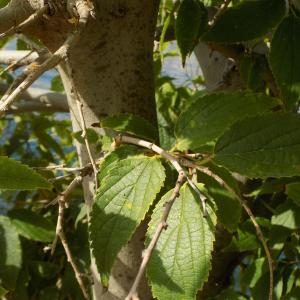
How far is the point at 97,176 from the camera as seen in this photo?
487 millimetres

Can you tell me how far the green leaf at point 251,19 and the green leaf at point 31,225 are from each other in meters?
0.50

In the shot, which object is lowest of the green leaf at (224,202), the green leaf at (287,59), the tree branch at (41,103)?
the green leaf at (224,202)

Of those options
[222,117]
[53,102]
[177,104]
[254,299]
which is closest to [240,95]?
[222,117]

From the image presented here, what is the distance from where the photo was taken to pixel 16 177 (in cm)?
41

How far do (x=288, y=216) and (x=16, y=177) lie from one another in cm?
45

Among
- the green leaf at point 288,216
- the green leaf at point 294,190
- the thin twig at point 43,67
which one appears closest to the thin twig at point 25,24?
the thin twig at point 43,67

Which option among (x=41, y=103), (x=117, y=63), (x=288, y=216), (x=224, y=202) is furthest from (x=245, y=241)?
(x=41, y=103)

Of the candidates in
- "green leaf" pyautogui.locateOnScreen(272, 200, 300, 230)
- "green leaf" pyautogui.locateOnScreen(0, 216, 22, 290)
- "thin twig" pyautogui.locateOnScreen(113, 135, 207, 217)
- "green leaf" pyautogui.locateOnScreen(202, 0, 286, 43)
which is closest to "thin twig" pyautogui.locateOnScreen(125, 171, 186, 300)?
"thin twig" pyautogui.locateOnScreen(113, 135, 207, 217)

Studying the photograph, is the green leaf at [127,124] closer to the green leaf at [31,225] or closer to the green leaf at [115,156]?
the green leaf at [115,156]

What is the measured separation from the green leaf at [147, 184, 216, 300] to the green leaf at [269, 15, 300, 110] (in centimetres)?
18

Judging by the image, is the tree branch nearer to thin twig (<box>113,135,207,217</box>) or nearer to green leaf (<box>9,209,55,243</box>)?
green leaf (<box>9,209,55,243</box>)

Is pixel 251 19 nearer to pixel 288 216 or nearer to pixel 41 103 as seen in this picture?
pixel 288 216

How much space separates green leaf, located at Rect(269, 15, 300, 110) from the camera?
19.3 inches

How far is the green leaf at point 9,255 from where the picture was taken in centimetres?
78
